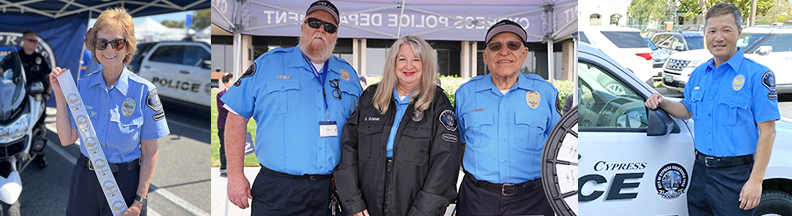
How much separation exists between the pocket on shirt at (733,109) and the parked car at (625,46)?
0.42 meters

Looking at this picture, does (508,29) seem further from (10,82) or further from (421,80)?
(10,82)

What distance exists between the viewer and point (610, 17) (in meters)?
2.70

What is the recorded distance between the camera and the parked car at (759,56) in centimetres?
231

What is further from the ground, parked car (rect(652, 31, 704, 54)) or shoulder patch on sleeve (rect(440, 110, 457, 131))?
parked car (rect(652, 31, 704, 54))

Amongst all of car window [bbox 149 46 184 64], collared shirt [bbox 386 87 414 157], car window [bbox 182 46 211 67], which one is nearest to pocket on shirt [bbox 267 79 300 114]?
collared shirt [bbox 386 87 414 157]

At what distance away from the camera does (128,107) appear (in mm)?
1511

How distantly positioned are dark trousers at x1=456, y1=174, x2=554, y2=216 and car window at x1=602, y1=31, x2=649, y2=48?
3.61ft

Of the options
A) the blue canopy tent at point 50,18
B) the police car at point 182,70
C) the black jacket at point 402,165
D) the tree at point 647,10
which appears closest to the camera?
the black jacket at point 402,165

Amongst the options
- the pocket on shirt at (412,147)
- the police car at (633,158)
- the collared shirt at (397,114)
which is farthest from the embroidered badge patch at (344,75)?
the police car at (633,158)

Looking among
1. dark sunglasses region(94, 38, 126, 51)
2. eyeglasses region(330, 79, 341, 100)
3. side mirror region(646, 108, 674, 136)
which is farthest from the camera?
side mirror region(646, 108, 674, 136)

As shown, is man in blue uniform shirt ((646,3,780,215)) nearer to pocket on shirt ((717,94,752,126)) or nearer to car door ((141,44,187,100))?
pocket on shirt ((717,94,752,126))

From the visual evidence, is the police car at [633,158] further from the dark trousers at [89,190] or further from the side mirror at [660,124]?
the dark trousers at [89,190]

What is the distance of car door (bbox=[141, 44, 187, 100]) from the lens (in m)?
6.48

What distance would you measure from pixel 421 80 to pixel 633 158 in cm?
130
